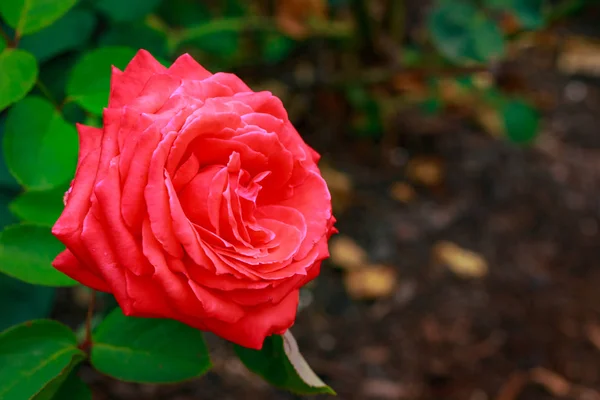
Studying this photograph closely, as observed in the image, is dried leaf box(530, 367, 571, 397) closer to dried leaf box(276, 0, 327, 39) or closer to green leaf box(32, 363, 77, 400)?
dried leaf box(276, 0, 327, 39)

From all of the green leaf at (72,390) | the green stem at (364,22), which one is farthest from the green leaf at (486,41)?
the green leaf at (72,390)

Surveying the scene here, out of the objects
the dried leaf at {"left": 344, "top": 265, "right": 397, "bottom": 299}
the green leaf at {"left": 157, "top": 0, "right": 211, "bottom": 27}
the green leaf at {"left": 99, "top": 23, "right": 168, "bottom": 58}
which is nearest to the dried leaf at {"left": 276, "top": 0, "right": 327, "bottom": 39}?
the green leaf at {"left": 157, "top": 0, "right": 211, "bottom": 27}

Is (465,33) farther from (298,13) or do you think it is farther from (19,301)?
(19,301)

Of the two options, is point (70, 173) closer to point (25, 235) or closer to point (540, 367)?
point (25, 235)

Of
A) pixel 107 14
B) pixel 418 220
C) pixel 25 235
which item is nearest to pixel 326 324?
pixel 418 220

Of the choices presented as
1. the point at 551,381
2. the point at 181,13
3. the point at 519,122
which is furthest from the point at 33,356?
the point at 519,122

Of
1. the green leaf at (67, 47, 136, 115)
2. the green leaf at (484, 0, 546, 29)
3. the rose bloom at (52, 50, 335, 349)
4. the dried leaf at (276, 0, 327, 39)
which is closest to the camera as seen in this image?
the rose bloom at (52, 50, 335, 349)
